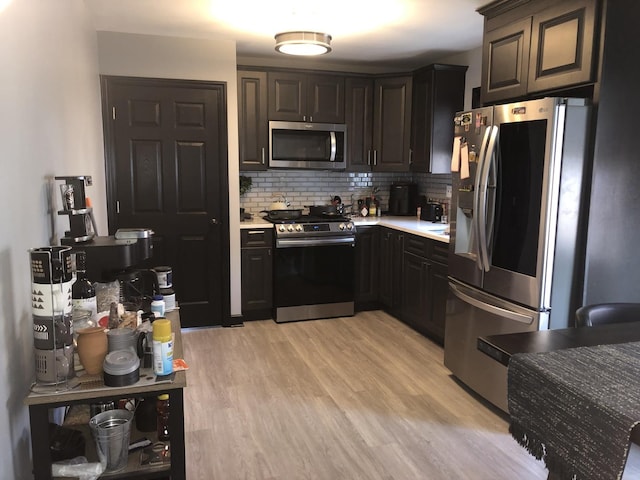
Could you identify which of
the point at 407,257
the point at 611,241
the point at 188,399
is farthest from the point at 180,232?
the point at 611,241

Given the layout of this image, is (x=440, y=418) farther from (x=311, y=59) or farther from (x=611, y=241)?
(x=311, y=59)

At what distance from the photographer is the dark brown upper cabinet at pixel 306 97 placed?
4703 millimetres

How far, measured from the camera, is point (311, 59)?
16.5 ft

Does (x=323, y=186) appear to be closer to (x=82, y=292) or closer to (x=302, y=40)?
(x=302, y=40)

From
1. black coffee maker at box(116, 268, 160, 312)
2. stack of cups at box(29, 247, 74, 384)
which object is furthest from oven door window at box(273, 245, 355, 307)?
stack of cups at box(29, 247, 74, 384)

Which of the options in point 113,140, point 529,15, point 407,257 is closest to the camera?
point 529,15

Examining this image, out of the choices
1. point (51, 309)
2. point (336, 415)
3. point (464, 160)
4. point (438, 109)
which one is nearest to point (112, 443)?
point (51, 309)

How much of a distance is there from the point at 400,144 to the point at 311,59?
1.24 m

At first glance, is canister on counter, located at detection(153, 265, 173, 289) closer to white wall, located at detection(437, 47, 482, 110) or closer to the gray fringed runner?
the gray fringed runner

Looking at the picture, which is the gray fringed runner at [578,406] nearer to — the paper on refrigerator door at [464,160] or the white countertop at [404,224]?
the paper on refrigerator door at [464,160]

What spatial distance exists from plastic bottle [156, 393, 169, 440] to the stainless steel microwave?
311cm

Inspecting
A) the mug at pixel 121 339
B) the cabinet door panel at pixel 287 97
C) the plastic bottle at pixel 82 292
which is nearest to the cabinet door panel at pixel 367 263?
the cabinet door panel at pixel 287 97

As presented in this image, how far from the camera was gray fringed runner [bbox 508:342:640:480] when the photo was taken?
125 centimetres

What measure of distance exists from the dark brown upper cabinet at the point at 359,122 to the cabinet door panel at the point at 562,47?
2.27m
